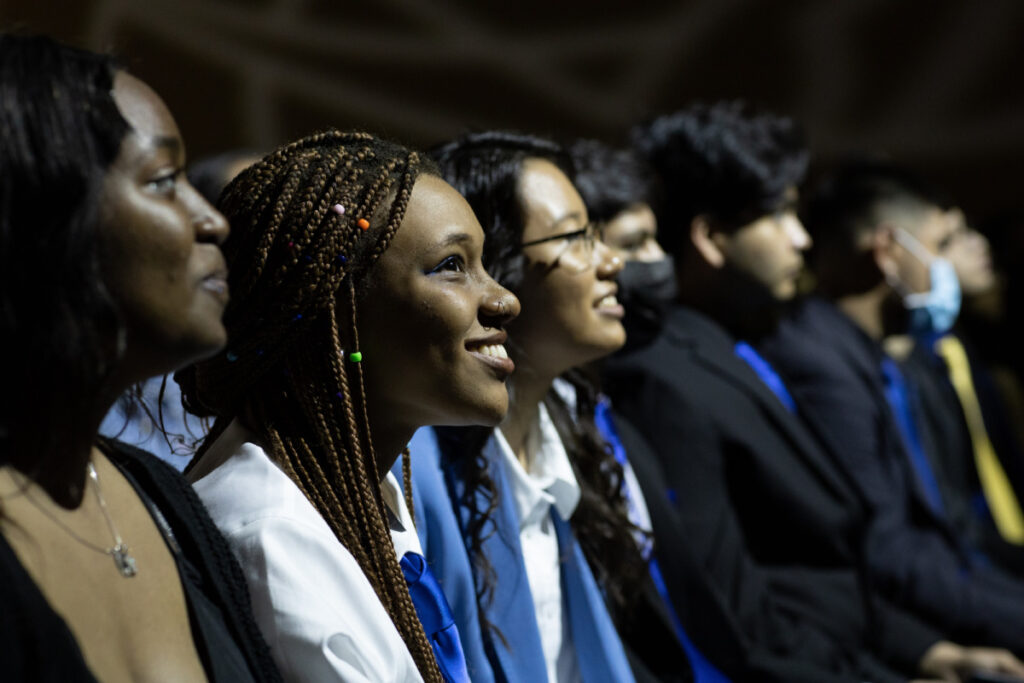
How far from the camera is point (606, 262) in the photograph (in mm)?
2227

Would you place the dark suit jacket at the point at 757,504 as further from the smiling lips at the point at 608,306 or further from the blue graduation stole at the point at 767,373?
the smiling lips at the point at 608,306

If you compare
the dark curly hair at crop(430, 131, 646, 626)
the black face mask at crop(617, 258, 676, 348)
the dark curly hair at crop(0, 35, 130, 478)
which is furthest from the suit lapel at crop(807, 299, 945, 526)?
the dark curly hair at crop(0, 35, 130, 478)

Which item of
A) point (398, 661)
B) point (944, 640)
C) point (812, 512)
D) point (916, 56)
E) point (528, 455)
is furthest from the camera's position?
point (916, 56)

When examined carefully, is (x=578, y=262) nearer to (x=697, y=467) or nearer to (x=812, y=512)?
(x=697, y=467)

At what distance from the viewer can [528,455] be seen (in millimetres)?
2275

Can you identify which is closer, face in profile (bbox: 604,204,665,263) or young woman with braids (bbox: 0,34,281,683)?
young woman with braids (bbox: 0,34,281,683)

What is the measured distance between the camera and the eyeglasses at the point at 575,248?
2.17 meters

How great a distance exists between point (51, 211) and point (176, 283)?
14cm

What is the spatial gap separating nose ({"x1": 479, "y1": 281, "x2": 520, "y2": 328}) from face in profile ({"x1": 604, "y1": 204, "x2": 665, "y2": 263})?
116 centimetres

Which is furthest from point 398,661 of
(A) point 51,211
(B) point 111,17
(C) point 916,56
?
(C) point 916,56

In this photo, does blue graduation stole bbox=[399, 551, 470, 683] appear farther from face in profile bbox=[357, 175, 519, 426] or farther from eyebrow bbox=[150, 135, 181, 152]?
eyebrow bbox=[150, 135, 181, 152]

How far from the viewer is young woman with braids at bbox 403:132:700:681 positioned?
1.99 metres

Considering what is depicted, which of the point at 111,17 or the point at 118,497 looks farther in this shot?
the point at 111,17

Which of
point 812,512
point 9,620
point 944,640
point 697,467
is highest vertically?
point 9,620
